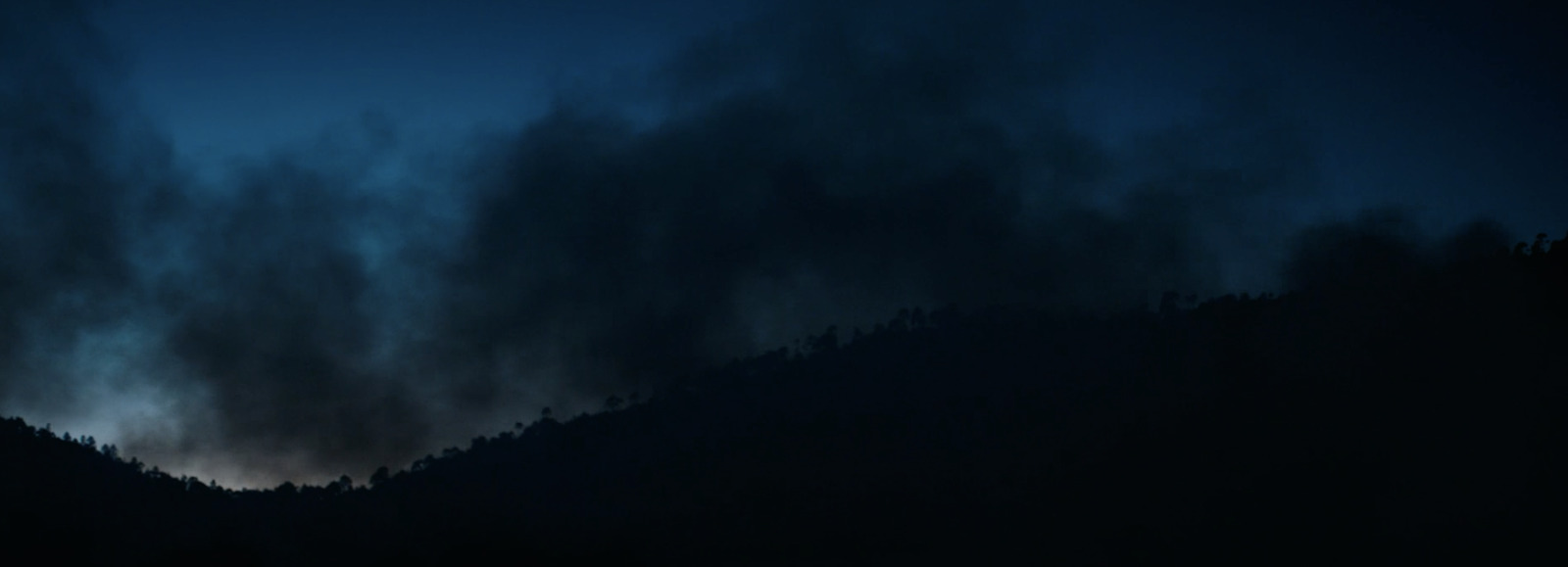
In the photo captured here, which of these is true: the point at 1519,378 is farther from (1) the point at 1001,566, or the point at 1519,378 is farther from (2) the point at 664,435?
(2) the point at 664,435

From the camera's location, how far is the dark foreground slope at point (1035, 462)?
188 feet

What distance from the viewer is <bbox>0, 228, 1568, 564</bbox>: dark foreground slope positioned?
5731 centimetres

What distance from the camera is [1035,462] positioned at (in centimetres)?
7288

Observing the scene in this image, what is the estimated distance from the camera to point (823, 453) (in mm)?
86125

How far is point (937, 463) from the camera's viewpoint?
78062mm

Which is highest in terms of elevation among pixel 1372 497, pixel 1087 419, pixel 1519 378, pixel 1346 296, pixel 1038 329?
pixel 1038 329

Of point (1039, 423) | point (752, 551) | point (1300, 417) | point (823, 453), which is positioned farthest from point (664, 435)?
point (1300, 417)

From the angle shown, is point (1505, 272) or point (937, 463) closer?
point (1505, 272)

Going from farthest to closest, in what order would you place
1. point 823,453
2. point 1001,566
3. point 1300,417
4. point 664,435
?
1. point 664,435
2. point 823,453
3. point 1300,417
4. point 1001,566

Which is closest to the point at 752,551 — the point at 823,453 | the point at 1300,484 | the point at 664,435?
the point at 823,453

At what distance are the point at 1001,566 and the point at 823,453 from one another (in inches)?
1096

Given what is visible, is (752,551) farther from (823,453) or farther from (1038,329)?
(1038,329)

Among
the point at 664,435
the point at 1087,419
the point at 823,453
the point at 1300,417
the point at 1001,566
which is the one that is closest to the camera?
the point at 1001,566

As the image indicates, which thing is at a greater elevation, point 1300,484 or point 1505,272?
point 1505,272
